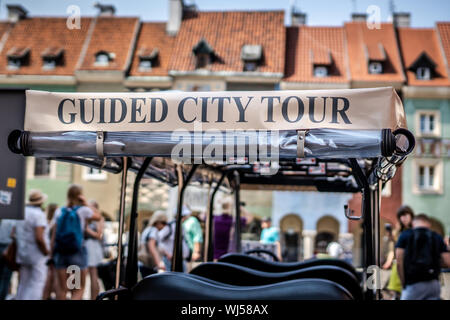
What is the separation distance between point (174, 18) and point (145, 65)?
12.7ft

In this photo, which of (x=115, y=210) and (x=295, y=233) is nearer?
(x=115, y=210)

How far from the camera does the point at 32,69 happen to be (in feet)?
108

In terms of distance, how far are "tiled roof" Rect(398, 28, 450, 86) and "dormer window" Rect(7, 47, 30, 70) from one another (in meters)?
19.8

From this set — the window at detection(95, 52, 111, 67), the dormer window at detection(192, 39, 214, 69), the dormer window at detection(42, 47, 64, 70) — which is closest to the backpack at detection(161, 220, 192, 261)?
the dormer window at detection(192, 39, 214, 69)

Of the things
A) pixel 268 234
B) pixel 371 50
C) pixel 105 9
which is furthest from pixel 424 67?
pixel 268 234

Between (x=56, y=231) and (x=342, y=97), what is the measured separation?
5766mm

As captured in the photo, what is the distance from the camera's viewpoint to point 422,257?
669 centimetres

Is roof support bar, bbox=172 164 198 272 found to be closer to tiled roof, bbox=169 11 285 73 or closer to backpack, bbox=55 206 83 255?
backpack, bbox=55 206 83 255

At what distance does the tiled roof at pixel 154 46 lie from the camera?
3188 cm

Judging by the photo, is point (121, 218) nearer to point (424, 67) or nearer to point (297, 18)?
point (424, 67)

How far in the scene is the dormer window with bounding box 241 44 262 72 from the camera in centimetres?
3159

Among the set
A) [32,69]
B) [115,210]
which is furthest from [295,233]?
[32,69]
